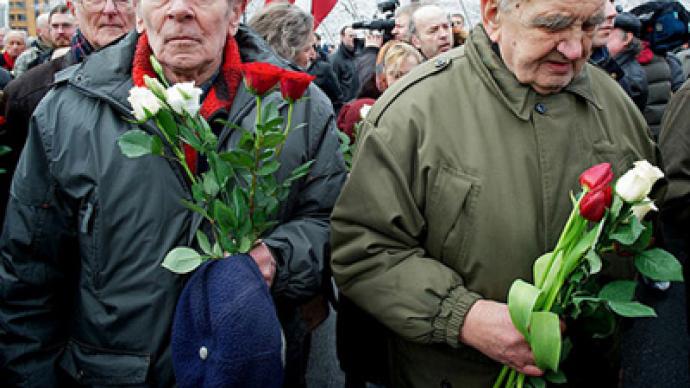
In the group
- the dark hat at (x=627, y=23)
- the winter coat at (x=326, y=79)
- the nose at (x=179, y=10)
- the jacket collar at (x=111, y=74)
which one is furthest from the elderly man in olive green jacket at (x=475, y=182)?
the winter coat at (x=326, y=79)

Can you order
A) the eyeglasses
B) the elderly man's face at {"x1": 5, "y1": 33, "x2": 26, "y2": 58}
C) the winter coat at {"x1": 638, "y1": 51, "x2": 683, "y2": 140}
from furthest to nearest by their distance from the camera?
1. the elderly man's face at {"x1": 5, "y1": 33, "x2": 26, "y2": 58}
2. the winter coat at {"x1": 638, "y1": 51, "x2": 683, "y2": 140}
3. the eyeglasses

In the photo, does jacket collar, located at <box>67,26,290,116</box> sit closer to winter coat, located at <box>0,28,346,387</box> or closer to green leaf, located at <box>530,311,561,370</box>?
winter coat, located at <box>0,28,346,387</box>

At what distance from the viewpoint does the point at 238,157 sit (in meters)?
1.43

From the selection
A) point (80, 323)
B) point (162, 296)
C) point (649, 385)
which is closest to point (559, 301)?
point (162, 296)

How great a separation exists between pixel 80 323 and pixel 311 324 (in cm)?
67

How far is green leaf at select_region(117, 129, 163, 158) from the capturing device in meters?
1.41

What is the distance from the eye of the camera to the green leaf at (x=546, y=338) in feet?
4.42

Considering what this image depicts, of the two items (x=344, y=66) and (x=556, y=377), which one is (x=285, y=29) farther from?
(x=344, y=66)

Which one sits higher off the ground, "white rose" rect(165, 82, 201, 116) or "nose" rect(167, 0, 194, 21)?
"nose" rect(167, 0, 194, 21)

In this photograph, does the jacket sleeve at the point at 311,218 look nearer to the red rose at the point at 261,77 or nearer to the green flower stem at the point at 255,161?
the green flower stem at the point at 255,161

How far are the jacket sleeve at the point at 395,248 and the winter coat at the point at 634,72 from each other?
347 centimetres

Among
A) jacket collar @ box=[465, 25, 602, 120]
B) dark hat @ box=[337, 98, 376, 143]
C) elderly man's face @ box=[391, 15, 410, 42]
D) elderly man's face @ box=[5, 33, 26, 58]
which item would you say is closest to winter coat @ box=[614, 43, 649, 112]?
elderly man's face @ box=[391, 15, 410, 42]

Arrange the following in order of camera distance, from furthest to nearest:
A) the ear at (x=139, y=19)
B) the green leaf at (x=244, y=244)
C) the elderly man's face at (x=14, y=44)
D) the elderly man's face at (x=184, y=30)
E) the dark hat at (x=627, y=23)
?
the elderly man's face at (x=14, y=44) < the dark hat at (x=627, y=23) < the ear at (x=139, y=19) < the elderly man's face at (x=184, y=30) < the green leaf at (x=244, y=244)

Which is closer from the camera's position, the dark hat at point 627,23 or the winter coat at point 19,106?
the winter coat at point 19,106
